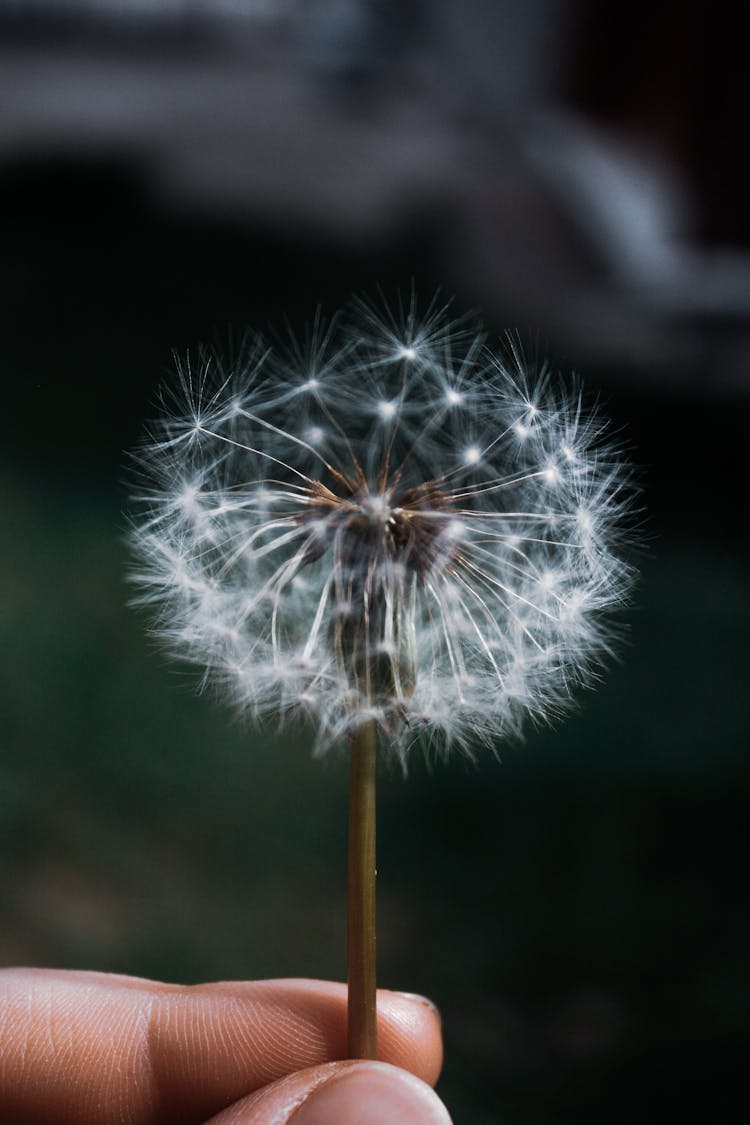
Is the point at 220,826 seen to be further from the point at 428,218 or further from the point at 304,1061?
the point at 428,218

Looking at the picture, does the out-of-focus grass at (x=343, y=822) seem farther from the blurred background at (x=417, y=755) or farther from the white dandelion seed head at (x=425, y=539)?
the white dandelion seed head at (x=425, y=539)

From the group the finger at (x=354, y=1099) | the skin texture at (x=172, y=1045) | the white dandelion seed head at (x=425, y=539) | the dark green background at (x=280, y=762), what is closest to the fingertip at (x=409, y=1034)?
the skin texture at (x=172, y=1045)

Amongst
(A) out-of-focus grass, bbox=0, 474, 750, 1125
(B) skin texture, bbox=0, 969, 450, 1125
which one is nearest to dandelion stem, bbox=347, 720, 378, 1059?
(B) skin texture, bbox=0, 969, 450, 1125

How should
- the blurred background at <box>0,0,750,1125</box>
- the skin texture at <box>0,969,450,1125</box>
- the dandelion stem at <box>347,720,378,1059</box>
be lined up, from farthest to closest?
the blurred background at <box>0,0,750,1125</box> < the skin texture at <box>0,969,450,1125</box> < the dandelion stem at <box>347,720,378,1059</box>

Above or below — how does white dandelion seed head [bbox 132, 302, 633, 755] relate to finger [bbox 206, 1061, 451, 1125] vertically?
above

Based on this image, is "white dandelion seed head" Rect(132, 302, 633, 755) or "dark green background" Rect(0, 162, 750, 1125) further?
"dark green background" Rect(0, 162, 750, 1125)

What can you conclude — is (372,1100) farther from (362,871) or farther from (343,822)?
(343,822)

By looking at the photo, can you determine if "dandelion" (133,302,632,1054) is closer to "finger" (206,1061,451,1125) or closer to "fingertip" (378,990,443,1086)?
"finger" (206,1061,451,1125)

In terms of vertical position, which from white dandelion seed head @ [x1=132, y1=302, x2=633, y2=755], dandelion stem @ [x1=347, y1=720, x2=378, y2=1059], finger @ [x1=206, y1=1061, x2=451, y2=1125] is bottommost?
finger @ [x1=206, y1=1061, x2=451, y2=1125]
